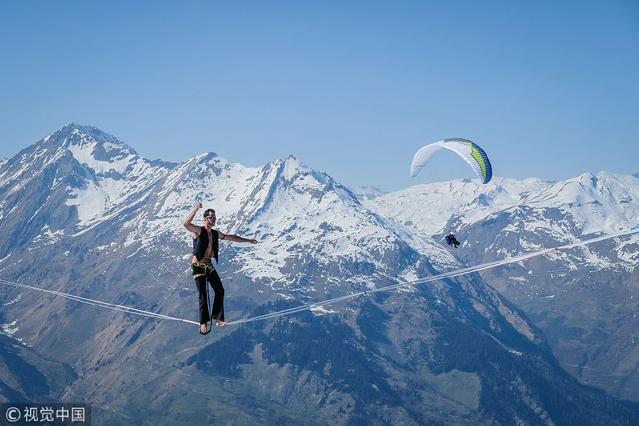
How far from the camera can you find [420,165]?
112 meters

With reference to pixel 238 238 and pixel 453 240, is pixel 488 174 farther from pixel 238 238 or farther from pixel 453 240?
pixel 238 238

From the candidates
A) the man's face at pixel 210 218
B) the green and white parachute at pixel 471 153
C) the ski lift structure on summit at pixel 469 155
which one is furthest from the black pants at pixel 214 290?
the green and white parachute at pixel 471 153

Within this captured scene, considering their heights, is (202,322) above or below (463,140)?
below

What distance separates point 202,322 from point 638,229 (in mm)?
24310

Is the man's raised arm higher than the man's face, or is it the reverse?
the man's face

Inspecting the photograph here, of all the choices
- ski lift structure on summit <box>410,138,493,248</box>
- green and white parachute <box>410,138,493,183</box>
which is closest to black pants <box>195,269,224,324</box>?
ski lift structure on summit <box>410,138,493,248</box>

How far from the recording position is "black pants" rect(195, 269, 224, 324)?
37500 mm

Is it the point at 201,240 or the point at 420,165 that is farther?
the point at 420,165

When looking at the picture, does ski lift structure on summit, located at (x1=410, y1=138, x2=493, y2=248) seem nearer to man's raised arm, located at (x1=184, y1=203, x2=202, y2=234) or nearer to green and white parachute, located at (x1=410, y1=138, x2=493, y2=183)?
green and white parachute, located at (x1=410, y1=138, x2=493, y2=183)

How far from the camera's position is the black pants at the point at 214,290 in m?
37.5

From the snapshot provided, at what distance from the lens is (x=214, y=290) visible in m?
37.9

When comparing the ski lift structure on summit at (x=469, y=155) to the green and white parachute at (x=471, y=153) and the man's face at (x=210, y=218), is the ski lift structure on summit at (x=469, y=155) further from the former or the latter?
the man's face at (x=210, y=218)

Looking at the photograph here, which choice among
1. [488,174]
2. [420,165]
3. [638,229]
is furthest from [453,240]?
[638,229]

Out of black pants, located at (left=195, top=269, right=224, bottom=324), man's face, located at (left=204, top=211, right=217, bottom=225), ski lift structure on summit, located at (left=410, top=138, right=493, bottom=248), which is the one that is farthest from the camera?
ski lift structure on summit, located at (left=410, top=138, right=493, bottom=248)
